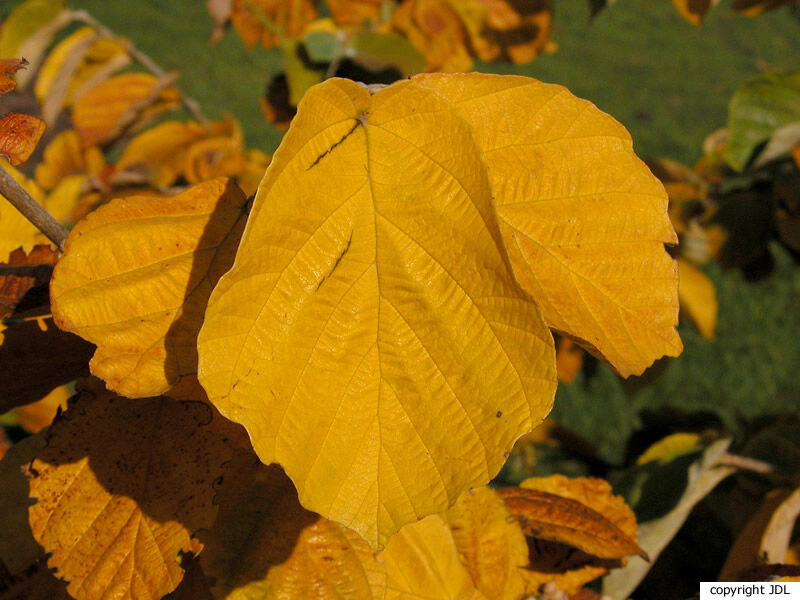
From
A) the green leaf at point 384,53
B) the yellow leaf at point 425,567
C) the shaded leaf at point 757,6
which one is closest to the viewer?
the yellow leaf at point 425,567

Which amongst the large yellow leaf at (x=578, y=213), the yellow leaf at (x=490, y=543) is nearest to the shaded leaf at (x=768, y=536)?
the yellow leaf at (x=490, y=543)

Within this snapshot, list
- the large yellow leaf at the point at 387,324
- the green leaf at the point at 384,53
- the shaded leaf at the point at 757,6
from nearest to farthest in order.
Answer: the large yellow leaf at the point at 387,324
the green leaf at the point at 384,53
the shaded leaf at the point at 757,6

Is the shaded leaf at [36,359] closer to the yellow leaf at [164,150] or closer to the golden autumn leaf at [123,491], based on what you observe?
the golden autumn leaf at [123,491]

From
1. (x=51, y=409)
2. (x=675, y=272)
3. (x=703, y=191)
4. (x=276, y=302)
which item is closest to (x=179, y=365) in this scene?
(x=276, y=302)

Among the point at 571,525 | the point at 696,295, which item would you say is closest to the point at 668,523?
the point at 571,525

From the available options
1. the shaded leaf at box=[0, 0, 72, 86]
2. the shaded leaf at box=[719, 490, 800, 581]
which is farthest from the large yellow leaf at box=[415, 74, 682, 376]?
the shaded leaf at box=[0, 0, 72, 86]

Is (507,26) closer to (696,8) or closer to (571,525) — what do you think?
(696,8)
